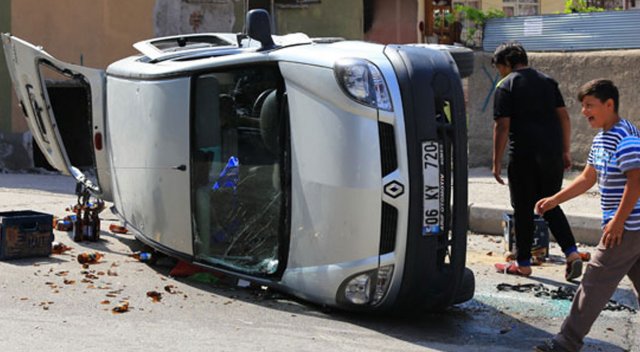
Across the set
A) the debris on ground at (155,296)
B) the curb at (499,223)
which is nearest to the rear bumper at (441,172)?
the debris on ground at (155,296)

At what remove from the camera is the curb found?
9.31 meters

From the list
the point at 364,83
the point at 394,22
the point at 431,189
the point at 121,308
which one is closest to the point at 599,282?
the point at 431,189

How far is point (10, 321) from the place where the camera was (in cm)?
573

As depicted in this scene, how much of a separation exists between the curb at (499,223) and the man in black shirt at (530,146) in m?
1.93

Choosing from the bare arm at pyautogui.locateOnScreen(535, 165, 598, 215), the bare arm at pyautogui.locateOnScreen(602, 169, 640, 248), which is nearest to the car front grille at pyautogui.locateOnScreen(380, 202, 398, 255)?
the bare arm at pyautogui.locateOnScreen(535, 165, 598, 215)

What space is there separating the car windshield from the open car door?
1.72m

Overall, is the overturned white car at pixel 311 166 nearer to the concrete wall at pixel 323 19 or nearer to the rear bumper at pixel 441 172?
the rear bumper at pixel 441 172

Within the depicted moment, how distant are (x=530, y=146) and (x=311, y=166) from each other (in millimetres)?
2292

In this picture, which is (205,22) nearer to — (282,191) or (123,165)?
(123,165)

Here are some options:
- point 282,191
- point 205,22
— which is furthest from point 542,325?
point 205,22

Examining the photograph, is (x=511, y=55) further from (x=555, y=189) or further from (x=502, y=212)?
(x=502, y=212)

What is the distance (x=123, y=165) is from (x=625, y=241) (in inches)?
162

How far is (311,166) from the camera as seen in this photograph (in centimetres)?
585

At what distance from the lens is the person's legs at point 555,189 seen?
7363 mm
